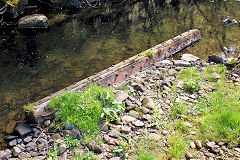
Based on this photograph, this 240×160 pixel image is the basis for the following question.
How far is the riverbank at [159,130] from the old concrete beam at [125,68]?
0.26 metres

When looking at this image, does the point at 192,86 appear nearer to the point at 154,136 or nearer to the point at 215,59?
the point at 154,136

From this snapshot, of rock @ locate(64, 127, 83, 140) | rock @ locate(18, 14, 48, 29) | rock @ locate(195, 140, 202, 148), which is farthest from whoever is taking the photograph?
rock @ locate(18, 14, 48, 29)

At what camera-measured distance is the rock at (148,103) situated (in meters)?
4.79

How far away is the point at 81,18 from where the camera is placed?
13.3 m

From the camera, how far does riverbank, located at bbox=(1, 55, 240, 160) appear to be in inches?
147

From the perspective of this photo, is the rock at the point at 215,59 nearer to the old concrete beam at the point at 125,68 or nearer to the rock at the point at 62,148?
the old concrete beam at the point at 125,68

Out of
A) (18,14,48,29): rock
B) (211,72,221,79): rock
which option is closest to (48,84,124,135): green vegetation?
(211,72,221,79): rock

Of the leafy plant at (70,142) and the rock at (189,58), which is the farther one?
the rock at (189,58)

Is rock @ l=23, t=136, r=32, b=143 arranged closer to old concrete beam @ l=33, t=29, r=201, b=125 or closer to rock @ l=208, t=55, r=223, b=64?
old concrete beam @ l=33, t=29, r=201, b=125

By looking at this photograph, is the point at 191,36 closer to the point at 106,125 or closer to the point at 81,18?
the point at 106,125

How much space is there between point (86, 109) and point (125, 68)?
215 cm

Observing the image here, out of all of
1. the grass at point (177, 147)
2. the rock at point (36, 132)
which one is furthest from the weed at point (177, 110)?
the rock at point (36, 132)

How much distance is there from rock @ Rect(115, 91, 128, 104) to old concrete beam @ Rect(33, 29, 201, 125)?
613 mm

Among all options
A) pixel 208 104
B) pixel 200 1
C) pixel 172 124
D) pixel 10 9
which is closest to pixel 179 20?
pixel 200 1
